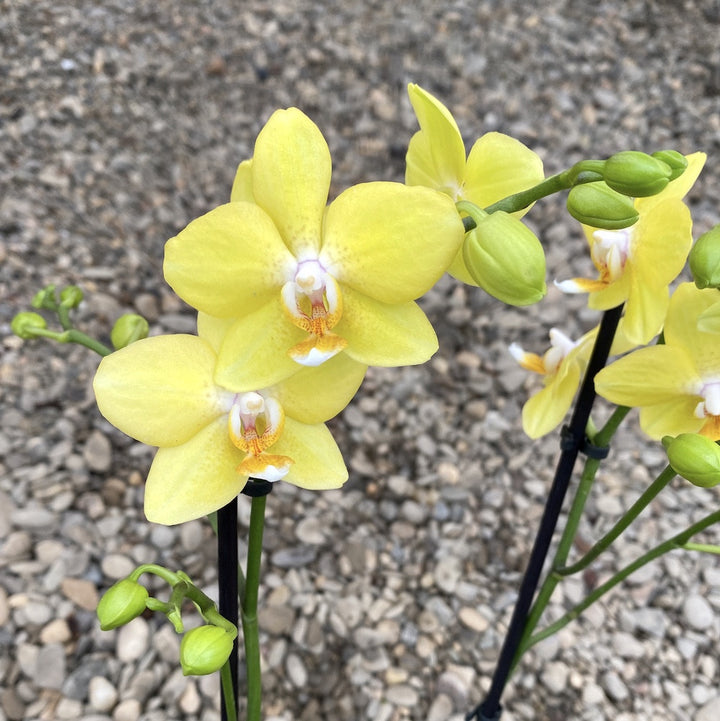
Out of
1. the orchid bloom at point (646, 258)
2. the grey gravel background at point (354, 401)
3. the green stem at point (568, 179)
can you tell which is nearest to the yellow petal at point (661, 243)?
the orchid bloom at point (646, 258)

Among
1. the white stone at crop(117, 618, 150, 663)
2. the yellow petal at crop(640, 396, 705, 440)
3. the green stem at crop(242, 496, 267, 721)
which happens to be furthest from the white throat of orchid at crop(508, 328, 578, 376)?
the white stone at crop(117, 618, 150, 663)

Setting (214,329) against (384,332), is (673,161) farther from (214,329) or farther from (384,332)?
(214,329)

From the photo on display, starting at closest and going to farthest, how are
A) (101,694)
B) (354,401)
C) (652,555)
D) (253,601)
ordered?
1. (253,601)
2. (652,555)
3. (101,694)
4. (354,401)

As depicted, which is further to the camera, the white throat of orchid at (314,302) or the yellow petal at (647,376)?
the yellow petal at (647,376)

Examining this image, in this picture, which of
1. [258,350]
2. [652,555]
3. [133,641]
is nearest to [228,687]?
[258,350]

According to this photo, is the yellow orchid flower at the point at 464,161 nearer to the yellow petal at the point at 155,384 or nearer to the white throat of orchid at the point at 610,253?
the white throat of orchid at the point at 610,253

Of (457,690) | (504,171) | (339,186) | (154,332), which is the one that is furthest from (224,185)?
(504,171)

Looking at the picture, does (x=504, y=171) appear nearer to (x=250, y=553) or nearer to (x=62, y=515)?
(x=250, y=553)
